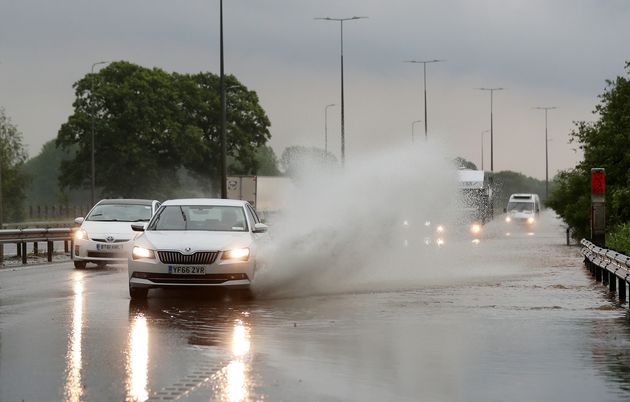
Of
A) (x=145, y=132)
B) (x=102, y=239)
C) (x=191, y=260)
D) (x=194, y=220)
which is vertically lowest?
(x=102, y=239)

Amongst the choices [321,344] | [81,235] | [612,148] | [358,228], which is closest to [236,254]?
[321,344]

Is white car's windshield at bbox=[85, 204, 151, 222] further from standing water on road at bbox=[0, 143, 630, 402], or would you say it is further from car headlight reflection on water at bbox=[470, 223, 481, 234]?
car headlight reflection on water at bbox=[470, 223, 481, 234]

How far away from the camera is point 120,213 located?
3070cm

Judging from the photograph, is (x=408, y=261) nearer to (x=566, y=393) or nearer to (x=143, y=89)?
(x=566, y=393)

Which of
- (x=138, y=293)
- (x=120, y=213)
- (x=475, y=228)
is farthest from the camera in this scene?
(x=475, y=228)

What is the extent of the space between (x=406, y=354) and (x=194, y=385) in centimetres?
283

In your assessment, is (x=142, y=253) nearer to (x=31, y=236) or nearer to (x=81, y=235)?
(x=81, y=235)

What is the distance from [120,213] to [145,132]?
61676 millimetres

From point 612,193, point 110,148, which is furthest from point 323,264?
point 110,148

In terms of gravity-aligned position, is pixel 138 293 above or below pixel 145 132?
below

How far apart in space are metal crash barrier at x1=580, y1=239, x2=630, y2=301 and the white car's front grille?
19.1 feet

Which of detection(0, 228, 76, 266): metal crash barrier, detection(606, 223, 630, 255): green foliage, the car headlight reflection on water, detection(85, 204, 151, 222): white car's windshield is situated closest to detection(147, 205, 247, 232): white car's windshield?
detection(606, 223, 630, 255): green foliage

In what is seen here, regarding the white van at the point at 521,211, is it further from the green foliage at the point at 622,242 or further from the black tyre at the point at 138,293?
the black tyre at the point at 138,293

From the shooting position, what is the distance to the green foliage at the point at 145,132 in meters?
90.4
